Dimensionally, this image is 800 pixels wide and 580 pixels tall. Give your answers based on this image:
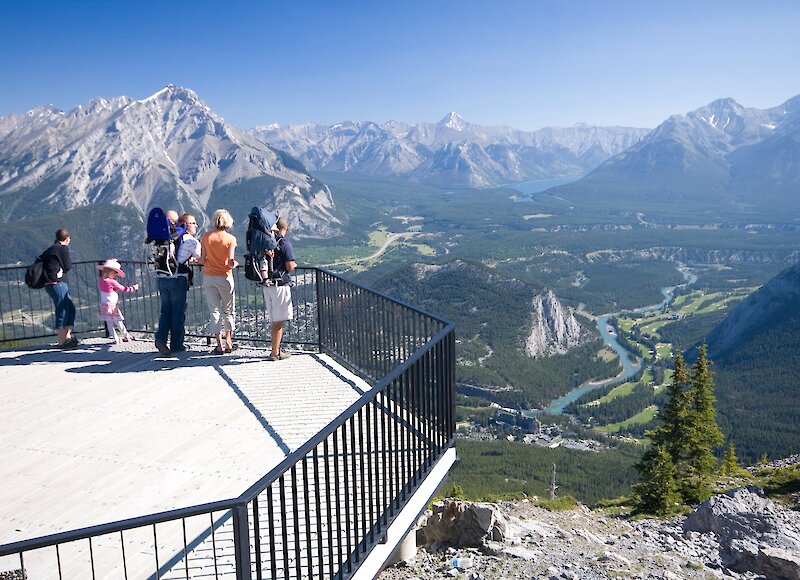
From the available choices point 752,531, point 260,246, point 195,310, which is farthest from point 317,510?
point 752,531

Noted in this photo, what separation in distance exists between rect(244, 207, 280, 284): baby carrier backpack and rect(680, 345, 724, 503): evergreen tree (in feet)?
58.5

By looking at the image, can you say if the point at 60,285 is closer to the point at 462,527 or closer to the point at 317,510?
the point at 462,527

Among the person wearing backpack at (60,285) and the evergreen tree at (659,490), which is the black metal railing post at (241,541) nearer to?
the person wearing backpack at (60,285)

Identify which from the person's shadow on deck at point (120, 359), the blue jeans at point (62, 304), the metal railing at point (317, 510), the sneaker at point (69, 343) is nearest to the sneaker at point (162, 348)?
the person's shadow on deck at point (120, 359)

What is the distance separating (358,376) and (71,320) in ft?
20.0

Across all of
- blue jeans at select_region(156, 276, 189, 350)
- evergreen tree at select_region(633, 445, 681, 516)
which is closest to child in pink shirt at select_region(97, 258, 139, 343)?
blue jeans at select_region(156, 276, 189, 350)

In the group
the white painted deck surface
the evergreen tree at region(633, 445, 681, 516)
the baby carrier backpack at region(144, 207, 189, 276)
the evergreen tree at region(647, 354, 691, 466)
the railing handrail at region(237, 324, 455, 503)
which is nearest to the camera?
the railing handrail at region(237, 324, 455, 503)

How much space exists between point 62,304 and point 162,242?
2.82m

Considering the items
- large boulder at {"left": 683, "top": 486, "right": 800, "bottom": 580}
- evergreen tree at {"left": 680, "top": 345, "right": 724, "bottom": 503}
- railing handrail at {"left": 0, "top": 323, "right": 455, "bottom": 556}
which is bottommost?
evergreen tree at {"left": 680, "top": 345, "right": 724, "bottom": 503}

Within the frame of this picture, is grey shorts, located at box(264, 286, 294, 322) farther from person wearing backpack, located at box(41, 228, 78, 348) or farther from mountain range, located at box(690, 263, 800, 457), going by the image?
mountain range, located at box(690, 263, 800, 457)

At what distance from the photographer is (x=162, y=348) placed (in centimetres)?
1162

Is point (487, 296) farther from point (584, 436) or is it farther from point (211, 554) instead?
point (211, 554)

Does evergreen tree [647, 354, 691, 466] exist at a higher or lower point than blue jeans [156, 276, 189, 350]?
lower

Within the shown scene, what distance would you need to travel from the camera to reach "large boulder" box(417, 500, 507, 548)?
11.2 m
